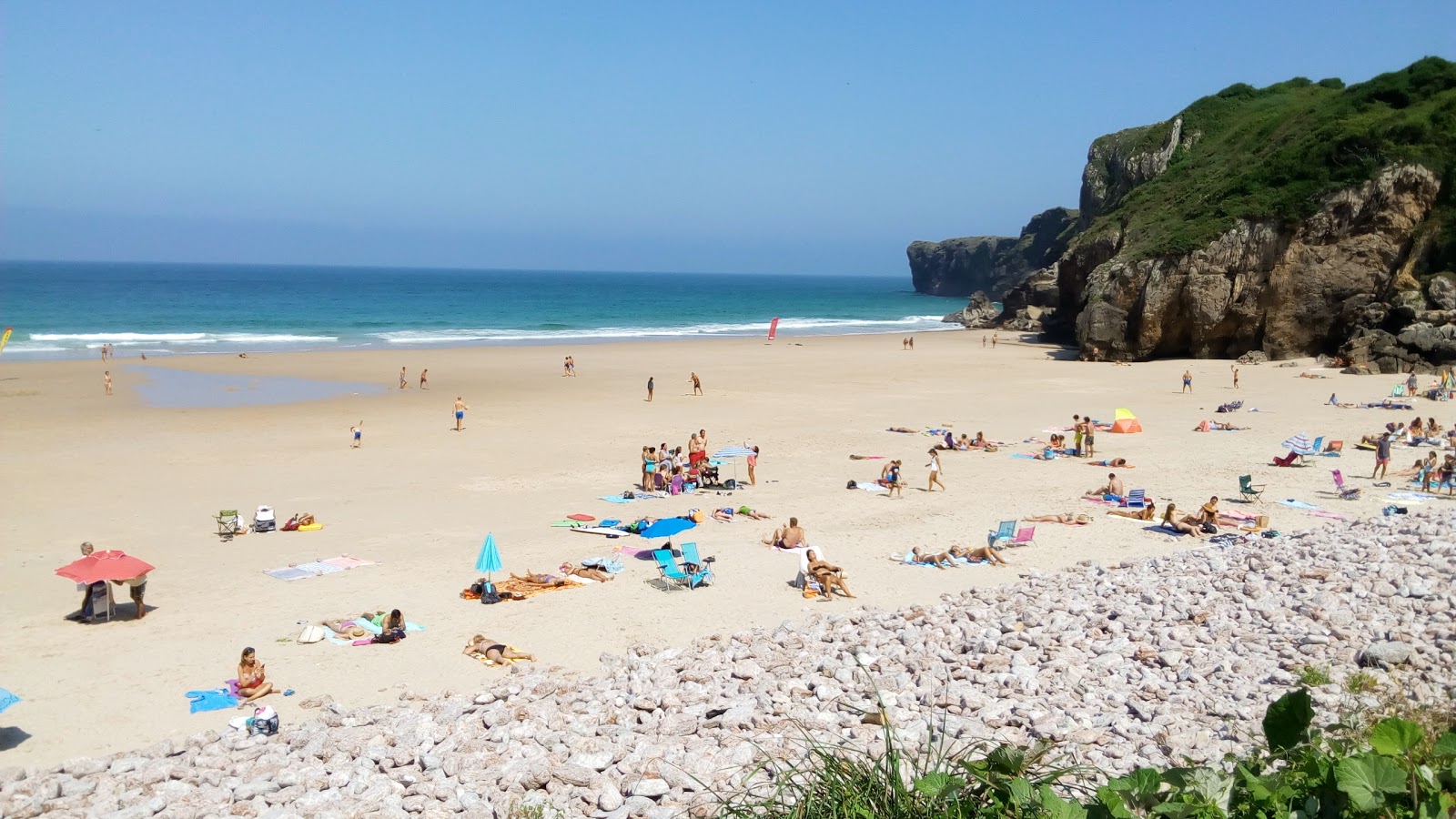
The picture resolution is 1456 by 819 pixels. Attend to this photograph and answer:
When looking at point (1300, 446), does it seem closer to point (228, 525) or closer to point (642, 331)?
point (228, 525)

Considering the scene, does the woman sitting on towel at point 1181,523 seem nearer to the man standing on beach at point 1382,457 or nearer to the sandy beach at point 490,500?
the sandy beach at point 490,500

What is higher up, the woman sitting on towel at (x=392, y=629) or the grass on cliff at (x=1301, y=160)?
the grass on cliff at (x=1301, y=160)

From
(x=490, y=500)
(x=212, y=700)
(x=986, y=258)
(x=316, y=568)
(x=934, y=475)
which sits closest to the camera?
(x=212, y=700)

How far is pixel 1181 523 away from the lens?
15188 millimetres

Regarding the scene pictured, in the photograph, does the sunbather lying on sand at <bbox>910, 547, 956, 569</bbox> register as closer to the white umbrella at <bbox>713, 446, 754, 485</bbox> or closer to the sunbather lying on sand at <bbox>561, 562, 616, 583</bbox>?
the sunbather lying on sand at <bbox>561, 562, 616, 583</bbox>

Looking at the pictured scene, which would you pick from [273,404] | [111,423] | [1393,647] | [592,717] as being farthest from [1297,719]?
[273,404]

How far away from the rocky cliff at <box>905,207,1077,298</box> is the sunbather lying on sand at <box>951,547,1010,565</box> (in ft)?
348

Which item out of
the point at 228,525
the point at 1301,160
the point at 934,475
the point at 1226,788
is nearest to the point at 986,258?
the point at 1301,160

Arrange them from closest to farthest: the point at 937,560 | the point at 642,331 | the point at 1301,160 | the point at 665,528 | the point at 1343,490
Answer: the point at 937,560 → the point at 665,528 → the point at 1343,490 → the point at 1301,160 → the point at 642,331

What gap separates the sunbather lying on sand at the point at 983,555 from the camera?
13688 millimetres

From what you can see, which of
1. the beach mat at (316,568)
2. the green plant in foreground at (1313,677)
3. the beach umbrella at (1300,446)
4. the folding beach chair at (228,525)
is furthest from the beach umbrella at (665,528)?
the beach umbrella at (1300,446)

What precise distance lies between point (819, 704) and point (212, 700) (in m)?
5.79

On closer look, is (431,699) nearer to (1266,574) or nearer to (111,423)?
(1266,574)

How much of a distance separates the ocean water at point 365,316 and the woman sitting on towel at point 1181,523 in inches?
1794
